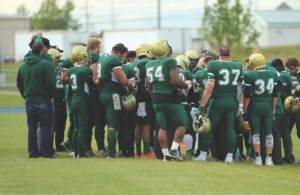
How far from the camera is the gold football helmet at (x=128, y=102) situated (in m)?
16.2

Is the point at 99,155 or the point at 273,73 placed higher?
the point at 273,73

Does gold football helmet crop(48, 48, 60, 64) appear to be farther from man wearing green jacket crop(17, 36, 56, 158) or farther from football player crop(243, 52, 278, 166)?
football player crop(243, 52, 278, 166)

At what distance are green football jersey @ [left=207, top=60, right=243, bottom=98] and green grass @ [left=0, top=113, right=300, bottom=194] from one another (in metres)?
1.28

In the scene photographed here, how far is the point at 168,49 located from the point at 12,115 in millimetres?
15500

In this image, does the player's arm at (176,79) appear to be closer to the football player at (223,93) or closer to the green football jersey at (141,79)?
the football player at (223,93)

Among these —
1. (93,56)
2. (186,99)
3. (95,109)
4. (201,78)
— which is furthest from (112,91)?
(201,78)

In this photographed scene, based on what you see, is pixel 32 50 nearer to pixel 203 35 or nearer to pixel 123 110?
pixel 123 110

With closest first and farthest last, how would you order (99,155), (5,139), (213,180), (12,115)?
1. (213,180)
2. (99,155)
3. (5,139)
4. (12,115)

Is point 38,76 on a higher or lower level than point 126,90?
higher

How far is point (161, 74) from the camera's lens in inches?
604

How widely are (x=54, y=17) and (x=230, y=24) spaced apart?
5609cm

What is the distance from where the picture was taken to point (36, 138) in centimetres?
1606

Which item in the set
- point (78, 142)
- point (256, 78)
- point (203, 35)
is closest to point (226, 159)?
point (256, 78)

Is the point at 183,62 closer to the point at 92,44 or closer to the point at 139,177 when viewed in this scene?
the point at 92,44
